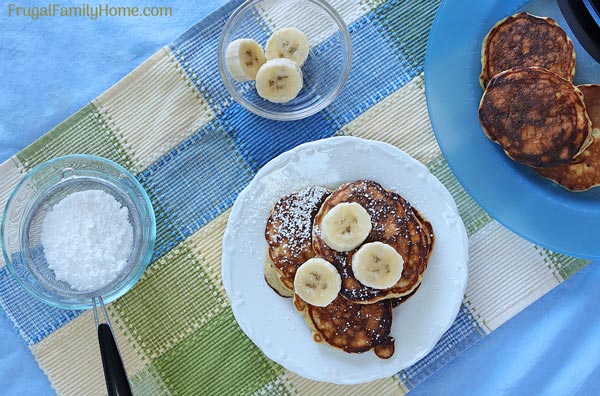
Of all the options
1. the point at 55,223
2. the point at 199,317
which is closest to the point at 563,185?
the point at 199,317

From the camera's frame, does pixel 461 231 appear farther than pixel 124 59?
No

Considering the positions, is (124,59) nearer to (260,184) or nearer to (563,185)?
(260,184)

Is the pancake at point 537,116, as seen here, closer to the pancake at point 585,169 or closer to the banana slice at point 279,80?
the pancake at point 585,169

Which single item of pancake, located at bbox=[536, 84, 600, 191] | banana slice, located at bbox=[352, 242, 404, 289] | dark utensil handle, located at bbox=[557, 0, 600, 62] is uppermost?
dark utensil handle, located at bbox=[557, 0, 600, 62]

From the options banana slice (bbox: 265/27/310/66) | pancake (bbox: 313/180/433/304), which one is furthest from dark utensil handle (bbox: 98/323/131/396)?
banana slice (bbox: 265/27/310/66)

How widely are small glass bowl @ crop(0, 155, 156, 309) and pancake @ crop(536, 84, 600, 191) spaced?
960 mm

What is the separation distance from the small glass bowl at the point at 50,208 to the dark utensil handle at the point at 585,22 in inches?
39.6

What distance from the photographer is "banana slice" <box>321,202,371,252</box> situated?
1.42 metres

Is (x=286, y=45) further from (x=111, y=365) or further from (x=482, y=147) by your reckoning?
(x=111, y=365)

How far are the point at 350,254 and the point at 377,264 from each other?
0.07 m

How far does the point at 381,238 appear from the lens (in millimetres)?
1474

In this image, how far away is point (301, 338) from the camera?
154 centimetres

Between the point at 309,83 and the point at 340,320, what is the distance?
57 centimetres

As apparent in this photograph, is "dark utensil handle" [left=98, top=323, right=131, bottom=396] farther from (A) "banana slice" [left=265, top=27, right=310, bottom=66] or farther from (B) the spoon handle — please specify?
(A) "banana slice" [left=265, top=27, right=310, bottom=66]
